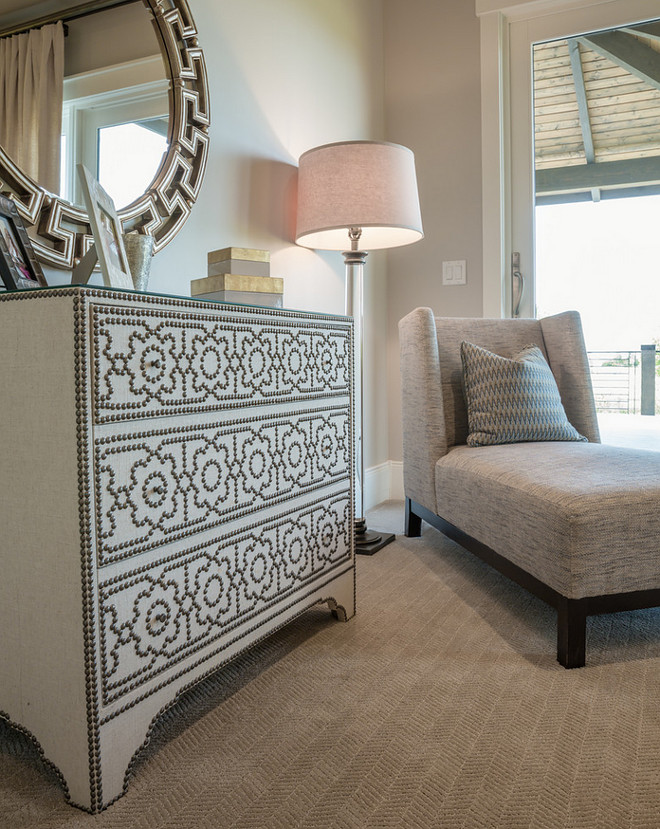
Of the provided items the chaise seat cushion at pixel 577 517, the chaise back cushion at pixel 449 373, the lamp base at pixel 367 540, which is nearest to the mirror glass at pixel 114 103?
the chaise back cushion at pixel 449 373

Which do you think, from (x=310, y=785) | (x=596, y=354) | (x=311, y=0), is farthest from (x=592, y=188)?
(x=310, y=785)

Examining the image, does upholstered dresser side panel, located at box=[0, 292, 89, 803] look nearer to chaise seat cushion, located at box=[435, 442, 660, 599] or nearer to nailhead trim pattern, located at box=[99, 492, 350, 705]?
nailhead trim pattern, located at box=[99, 492, 350, 705]

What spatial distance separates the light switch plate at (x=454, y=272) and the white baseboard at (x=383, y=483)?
957mm

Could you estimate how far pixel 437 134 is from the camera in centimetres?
316

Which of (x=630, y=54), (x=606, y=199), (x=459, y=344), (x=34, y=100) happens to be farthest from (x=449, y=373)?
(x=630, y=54)

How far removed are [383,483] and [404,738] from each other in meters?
2.14

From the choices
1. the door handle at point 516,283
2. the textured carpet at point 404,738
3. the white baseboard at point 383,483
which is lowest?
the textured carpet at point 404,738

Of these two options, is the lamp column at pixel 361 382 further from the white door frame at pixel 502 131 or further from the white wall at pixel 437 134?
the white door frame at pixel 502 131

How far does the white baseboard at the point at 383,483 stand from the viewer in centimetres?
312

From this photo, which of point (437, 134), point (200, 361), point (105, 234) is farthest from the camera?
point (437, 134)

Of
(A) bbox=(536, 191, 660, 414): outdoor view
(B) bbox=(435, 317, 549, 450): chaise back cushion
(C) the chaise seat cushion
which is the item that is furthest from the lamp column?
(A) bbox=(536, 191, 660, 414): outdoor view

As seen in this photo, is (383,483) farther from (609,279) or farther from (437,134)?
(437,134)

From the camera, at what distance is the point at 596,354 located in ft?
9.78

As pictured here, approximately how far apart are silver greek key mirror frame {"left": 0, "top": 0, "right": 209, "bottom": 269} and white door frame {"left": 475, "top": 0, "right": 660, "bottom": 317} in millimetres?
1578
